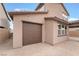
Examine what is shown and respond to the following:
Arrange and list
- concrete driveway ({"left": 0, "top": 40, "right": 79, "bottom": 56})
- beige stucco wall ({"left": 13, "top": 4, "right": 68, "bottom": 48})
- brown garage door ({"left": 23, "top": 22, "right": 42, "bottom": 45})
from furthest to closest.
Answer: brown garage door ({"left": 23, "top": 22, "right": 42, "bottom": 45}), beige stucco wall ({"left": 13, "top": 4, "right": 68, "bottom": 48}), concrete driveway ({"left": 0, "top": 40, "right": 79, "bottom": 56})

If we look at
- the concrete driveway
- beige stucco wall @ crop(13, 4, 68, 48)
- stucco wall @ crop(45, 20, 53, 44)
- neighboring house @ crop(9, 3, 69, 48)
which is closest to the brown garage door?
neighboring house @ crop(9, 3, 69, 48)

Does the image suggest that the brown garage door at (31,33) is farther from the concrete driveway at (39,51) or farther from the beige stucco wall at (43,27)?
the concrete driveway at (39,51)

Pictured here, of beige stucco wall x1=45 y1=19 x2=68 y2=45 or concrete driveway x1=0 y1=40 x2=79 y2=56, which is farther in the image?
beige stucco wall x1=45 y1=19 x2=68 y2=45

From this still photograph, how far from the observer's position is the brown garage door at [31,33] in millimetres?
6600

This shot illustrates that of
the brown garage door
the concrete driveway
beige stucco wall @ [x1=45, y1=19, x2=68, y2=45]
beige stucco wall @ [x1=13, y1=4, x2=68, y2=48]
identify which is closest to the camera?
the concrete driveway

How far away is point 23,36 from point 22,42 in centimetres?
41

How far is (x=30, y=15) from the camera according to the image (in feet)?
22.2

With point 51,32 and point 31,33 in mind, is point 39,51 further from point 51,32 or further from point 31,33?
point 51,32

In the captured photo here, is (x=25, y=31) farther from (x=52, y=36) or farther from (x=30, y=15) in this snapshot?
(x=52, y=36)

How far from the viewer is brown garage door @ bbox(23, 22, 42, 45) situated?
6.60m

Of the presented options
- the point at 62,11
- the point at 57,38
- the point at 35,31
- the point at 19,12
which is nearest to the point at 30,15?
the point at 19,12

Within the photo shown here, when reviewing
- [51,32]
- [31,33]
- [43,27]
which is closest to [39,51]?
[31,33]

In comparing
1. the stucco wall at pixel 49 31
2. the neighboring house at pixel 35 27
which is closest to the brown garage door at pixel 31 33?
the neighboring house at pixel 35 27

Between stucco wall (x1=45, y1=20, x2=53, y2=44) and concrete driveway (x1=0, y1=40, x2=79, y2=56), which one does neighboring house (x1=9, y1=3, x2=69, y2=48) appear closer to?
stucco wall (x1=45, y1=20, x2=53, y2=44)
